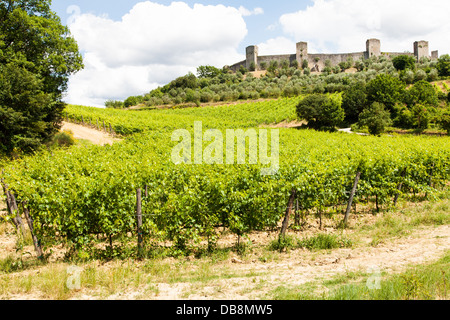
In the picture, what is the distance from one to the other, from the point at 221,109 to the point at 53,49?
28.7m

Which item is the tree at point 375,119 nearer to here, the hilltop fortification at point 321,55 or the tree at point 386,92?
the tree at point 386,92

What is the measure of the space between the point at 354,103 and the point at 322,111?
6.81 metres

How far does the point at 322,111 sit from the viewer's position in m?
38.3

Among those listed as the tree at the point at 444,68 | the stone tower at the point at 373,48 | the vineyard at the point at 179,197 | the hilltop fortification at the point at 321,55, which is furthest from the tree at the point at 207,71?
the vineyard at the point at 179,197

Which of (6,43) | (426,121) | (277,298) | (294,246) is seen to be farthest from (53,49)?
(426,121)

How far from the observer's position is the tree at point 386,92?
138 feet

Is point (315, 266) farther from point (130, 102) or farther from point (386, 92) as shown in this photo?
point (130, 102)

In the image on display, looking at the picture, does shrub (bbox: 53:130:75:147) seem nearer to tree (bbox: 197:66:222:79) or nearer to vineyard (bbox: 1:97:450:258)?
vineyard (bbox: 1:97:450:258)

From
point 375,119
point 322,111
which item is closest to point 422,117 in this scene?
point 375,119

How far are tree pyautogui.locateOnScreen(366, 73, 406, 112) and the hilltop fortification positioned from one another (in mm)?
40763

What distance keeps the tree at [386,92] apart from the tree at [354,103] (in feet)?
3.93

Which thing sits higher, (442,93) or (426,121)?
(442,93)

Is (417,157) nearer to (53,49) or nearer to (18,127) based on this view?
(18,127)

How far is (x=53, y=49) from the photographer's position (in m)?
22.5
